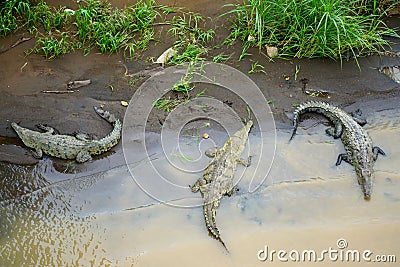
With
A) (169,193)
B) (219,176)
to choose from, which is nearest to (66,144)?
(169,193)

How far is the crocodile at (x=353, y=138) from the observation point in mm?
5668

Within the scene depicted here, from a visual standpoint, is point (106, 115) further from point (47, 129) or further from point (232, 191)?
point (232, 191)

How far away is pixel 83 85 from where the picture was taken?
21.4 feet

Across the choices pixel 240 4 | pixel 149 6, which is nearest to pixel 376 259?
pixel 240 4

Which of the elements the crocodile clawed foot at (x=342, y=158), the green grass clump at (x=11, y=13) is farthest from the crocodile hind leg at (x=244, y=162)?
the green grass clump at (x=11, y=13)

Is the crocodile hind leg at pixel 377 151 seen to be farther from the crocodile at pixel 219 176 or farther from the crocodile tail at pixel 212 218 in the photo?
the crocodile tail at pixel 212 218

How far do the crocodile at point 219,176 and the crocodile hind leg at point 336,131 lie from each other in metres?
1.09

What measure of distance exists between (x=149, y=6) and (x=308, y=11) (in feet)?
8.31

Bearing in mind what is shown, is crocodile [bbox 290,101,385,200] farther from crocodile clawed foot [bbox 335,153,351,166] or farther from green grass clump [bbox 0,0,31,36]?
green grass clump [bbox 0,0,31,36]

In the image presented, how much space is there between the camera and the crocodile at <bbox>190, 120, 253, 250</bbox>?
17.3 ft

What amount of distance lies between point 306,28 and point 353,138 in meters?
1.79
